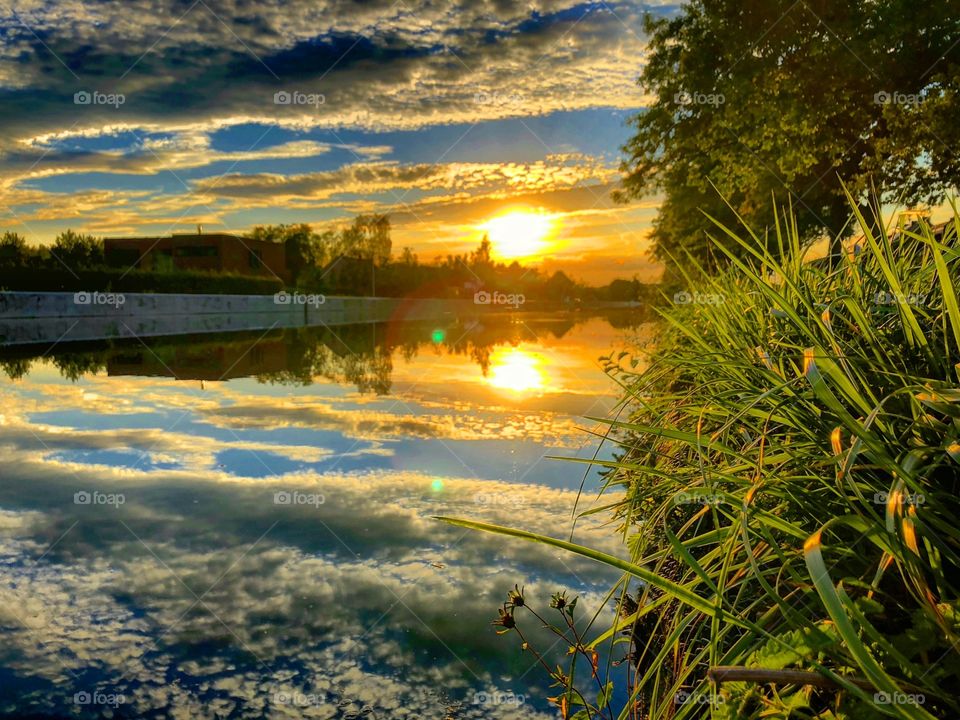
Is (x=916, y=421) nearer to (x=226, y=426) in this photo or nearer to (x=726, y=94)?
(x=226, y=426)

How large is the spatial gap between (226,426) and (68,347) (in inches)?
466

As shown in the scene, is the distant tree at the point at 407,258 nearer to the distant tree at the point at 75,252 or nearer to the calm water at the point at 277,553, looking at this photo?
the distant tree at the point at 75,252

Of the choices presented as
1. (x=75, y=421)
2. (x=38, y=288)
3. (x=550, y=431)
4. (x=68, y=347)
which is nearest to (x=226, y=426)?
(x=75, y=421)

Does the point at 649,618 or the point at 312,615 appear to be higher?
the point at 649,618

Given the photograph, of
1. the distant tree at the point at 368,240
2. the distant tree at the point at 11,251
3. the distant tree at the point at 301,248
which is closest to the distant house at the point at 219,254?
the distant tree at the point at 301,248

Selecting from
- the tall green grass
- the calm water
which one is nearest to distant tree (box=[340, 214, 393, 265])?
the calm water

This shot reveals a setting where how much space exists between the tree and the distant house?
50.9 m

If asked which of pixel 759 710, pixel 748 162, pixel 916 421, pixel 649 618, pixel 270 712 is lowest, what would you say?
pixel 270 712

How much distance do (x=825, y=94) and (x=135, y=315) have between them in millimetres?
25240

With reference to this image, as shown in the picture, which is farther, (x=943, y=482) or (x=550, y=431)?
(x=550, y=431)

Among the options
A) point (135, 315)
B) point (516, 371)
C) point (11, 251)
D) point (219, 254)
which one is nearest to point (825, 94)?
point (516, 371)

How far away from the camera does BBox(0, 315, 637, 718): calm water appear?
3.04 m

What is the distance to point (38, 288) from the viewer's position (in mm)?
26703

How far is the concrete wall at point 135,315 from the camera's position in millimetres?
21562
